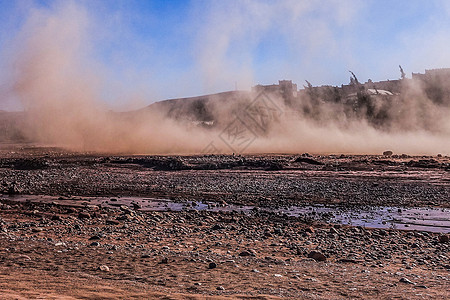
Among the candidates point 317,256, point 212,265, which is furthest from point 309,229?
point 212,265

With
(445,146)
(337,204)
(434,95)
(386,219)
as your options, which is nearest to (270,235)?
(386,219)

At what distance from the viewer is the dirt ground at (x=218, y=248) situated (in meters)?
5.79

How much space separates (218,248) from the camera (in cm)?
838

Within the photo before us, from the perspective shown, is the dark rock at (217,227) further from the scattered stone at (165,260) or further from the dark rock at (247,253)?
the scattered stone at (165,260)

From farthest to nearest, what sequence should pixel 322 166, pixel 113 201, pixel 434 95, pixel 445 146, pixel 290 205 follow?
1. pixel 434 95
2. pixel 445 146
3. pixel 322 166
4. pixel 113 201
5. pixel 290 205

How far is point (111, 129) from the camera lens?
47031 millimetres

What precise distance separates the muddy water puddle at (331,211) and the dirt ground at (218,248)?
30 centimetres

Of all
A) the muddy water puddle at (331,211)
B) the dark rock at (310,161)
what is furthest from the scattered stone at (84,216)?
the dark rock at (310,161)

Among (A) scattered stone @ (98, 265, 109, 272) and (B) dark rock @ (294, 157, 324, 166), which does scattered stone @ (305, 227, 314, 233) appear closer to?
(A) scattered stone @ (98, 265, 109, 272)

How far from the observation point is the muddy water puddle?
11.2 metres

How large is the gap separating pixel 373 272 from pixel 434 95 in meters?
51.8

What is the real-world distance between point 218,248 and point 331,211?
18.5 ft

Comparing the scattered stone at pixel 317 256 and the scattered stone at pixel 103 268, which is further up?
the scattered stone at pixel 103 268

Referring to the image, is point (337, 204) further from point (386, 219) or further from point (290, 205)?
point (386, 219)
